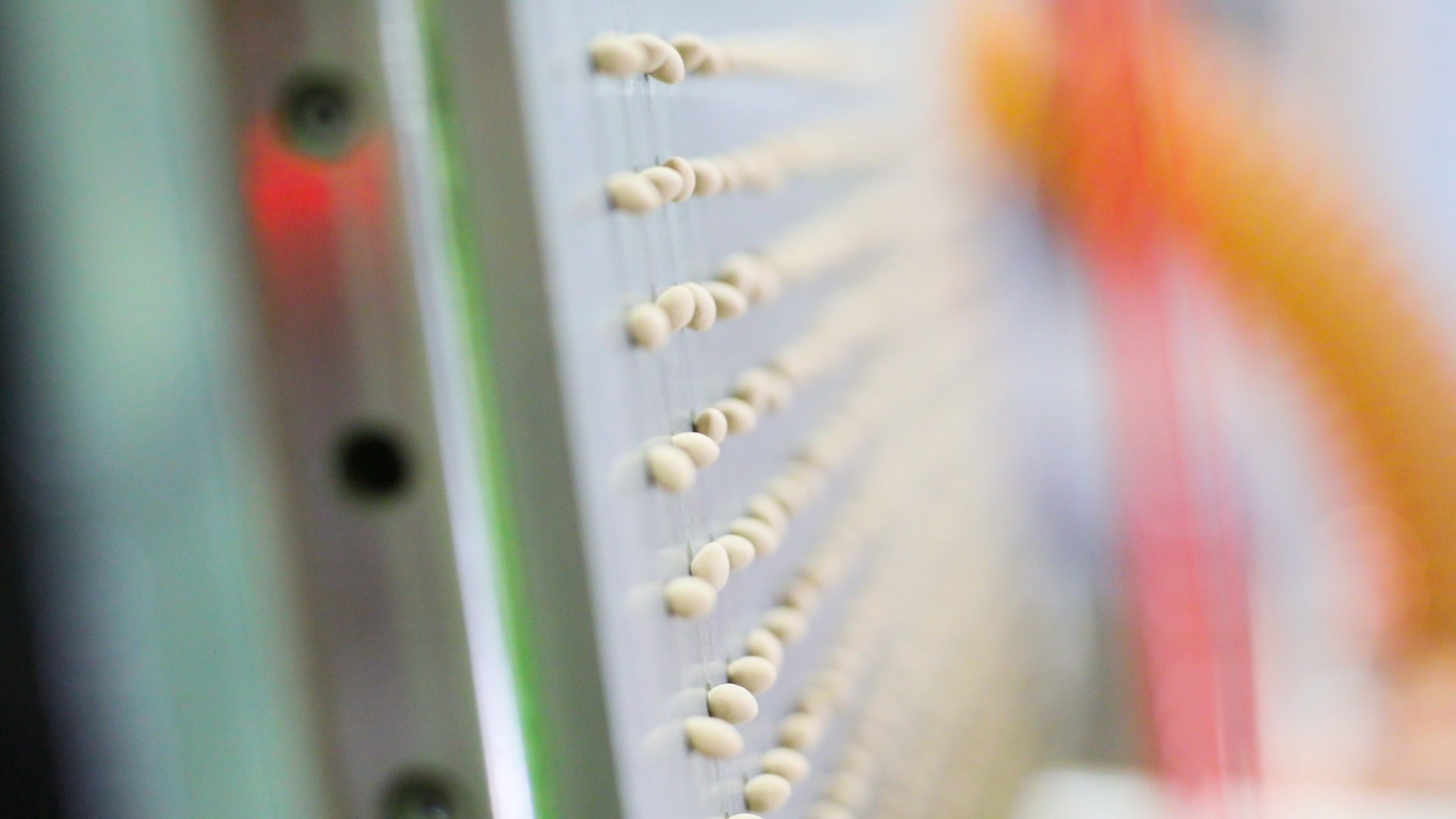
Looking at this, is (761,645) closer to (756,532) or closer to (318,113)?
(756,532)

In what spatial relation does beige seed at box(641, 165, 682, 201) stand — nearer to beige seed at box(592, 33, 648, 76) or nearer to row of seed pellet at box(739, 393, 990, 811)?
beige seed at box(592, 33, 648, 76)

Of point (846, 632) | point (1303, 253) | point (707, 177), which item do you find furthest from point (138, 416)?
point (1303, 253)

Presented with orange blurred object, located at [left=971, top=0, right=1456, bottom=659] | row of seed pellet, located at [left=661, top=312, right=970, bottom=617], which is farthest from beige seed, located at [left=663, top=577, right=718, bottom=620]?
orange blurred object, located at [left=971, top=0, right=1456, bottom=659]

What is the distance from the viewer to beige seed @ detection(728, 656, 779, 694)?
211mm

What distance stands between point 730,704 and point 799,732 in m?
0.07

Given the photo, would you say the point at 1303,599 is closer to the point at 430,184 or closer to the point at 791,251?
the point at 791,251

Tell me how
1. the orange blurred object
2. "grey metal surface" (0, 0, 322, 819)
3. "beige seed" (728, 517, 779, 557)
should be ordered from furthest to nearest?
1. the orange blurred object
2. "beige seed" (728, 517, 779, 557)
3. "grey metal surface" (0, 0, 322, 819)

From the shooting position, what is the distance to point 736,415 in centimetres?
22

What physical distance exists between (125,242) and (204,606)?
0.14 feet

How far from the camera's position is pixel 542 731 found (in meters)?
0.15

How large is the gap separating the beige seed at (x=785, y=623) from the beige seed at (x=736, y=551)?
4cm

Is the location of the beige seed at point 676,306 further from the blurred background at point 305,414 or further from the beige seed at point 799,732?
the beige seed at point 799,732

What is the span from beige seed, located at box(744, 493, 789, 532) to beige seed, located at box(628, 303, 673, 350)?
0.08m

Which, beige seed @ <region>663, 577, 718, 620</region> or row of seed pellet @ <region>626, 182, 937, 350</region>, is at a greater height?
row of seed pellet @ <region>626, 182, 937, 350</region>
